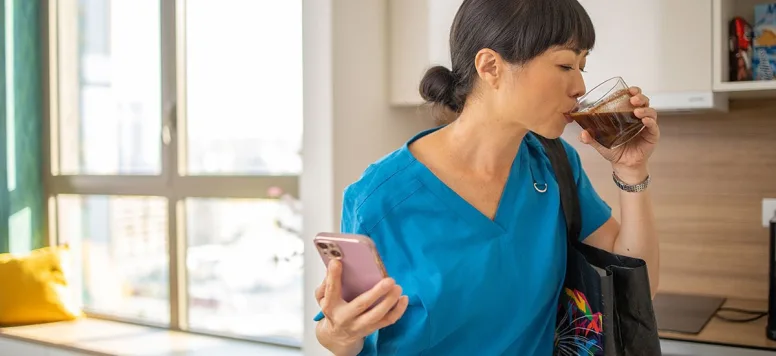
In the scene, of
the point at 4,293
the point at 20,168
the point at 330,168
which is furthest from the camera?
the point at 20,168

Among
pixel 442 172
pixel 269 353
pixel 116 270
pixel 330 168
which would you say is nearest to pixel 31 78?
pixel 116 270

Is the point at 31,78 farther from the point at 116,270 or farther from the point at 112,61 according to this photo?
the point at 116,270

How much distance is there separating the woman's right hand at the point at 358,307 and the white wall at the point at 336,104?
4.25 ft

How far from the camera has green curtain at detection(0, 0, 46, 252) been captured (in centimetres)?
379

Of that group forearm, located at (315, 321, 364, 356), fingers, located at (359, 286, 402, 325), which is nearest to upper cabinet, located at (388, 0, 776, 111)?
forearm, located at (315, 321, 364, 356)

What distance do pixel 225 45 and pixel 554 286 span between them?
2.41 metres

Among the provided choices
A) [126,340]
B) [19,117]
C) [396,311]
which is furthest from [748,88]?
[19,117]

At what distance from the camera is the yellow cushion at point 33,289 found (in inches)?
140

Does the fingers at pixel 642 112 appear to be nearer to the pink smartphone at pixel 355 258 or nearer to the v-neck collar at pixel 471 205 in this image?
the v-neck collar at pixel 471 205

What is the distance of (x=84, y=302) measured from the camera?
12.8 feet

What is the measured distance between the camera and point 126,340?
3395mm

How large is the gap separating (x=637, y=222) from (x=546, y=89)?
0.91 feet

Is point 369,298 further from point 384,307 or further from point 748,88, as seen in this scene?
point 748,88

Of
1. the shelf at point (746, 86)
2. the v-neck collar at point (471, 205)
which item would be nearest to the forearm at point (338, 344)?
the v-neck collar at point (471, 205)
